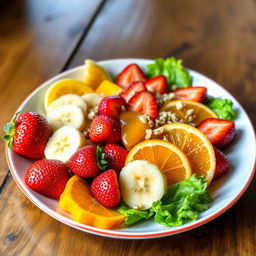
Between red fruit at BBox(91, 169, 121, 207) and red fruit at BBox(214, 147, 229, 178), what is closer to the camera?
red fruit at BBox(91, 169, 121, 207)

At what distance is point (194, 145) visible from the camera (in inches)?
58.4

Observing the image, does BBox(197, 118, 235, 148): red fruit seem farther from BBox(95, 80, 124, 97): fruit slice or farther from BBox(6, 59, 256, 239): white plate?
BBox(95, 80, 124, 97): fruit slice

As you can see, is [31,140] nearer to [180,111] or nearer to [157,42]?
[180,111]

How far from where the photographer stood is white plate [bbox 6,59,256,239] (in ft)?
4.06

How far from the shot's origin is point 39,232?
1.35 m

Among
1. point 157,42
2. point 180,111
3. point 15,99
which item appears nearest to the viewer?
point 180,111

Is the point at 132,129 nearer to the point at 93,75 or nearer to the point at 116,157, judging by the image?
the point at 116,157

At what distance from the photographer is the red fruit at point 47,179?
4.48ft

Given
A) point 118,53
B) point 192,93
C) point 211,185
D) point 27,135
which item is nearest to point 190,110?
point 192,93

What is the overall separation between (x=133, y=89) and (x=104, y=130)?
33 centimetres

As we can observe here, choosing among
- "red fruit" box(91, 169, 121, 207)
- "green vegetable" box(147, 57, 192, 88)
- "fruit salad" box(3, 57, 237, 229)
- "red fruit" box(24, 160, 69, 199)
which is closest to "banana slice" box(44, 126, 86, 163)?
"fruit salad" box(3, 57, 237, 229)

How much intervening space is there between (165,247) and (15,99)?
40.4 inches

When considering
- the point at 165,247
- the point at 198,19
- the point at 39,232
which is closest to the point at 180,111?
the point at 165,247

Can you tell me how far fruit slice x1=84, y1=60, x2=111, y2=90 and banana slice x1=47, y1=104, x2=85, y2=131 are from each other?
0.26 meters
